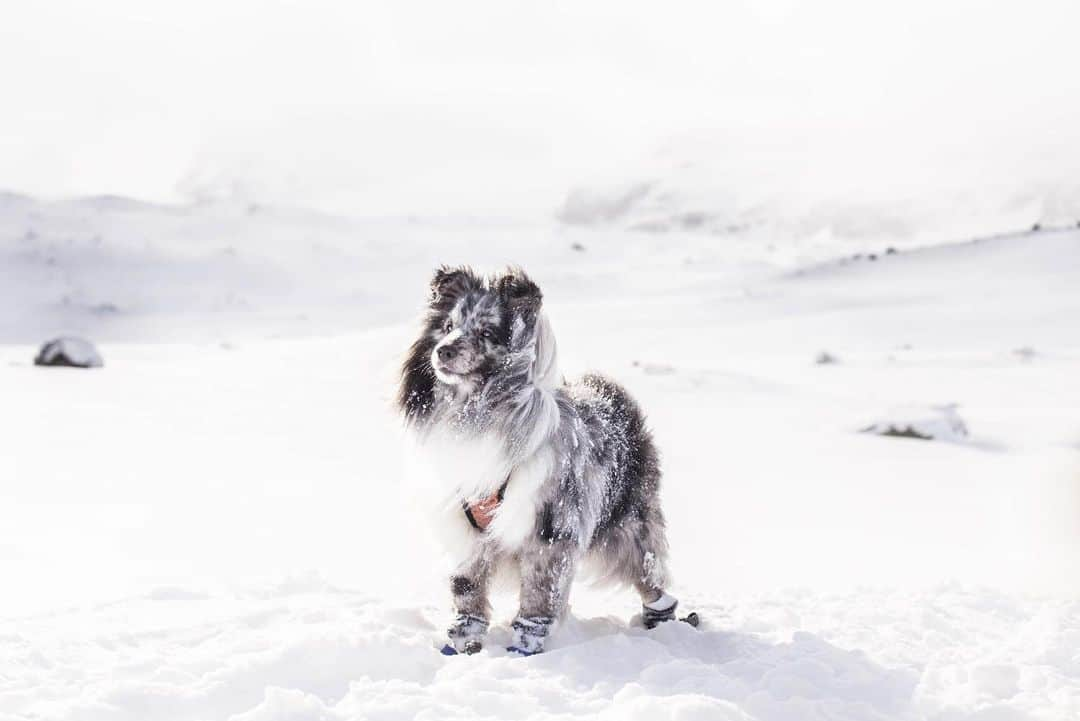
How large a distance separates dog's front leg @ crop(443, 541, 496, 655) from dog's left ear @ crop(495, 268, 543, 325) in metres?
0.93

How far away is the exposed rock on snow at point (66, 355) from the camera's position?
12.5m

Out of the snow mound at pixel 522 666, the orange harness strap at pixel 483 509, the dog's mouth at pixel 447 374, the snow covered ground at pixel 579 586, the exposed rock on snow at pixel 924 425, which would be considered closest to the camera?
the snow mound at pixel 522 666

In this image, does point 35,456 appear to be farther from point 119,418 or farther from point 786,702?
point 786,702

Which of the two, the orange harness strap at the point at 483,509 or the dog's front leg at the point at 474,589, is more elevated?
the orange harness strap at the point at 483,509

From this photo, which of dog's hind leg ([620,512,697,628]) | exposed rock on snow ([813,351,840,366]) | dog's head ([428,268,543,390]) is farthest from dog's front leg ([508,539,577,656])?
exposed rock on snow ([813,351,840,366])

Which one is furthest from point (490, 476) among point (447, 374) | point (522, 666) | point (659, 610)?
point (659, 610)

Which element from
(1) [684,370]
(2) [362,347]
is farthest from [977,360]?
(2) [362,347]

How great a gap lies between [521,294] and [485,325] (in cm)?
19

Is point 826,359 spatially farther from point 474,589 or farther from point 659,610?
point 474,589

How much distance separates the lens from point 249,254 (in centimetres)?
2616

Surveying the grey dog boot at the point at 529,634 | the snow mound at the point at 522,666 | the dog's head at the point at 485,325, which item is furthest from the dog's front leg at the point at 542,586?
the dog's head at the point at 485,325

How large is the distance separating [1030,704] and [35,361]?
1285 centimetres

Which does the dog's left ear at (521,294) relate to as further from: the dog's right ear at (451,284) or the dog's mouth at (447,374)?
the dog's mouth at (447,374)

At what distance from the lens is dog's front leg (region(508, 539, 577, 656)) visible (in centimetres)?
356
